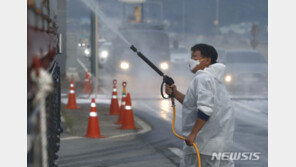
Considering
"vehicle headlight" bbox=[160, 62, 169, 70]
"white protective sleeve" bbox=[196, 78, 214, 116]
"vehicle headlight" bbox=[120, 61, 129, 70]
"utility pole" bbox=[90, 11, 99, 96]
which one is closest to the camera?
"white protective sleeve" bbox=[196, 78, 214, 116]

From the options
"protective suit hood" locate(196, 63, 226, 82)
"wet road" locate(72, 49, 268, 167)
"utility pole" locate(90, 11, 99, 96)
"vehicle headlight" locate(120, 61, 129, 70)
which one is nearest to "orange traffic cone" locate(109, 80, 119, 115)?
"wet road" locate(72, 49, 268, 167)

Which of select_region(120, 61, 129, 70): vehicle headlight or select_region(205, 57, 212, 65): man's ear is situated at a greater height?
select_region(120, 61, 129, 70): vehicle headlight

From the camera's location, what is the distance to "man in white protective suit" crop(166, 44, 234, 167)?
14.8 feet

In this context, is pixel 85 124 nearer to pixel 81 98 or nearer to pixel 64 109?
pixel 64 109

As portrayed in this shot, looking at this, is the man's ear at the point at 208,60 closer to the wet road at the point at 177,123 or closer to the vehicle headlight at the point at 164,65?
the wet road at the point at 177,123

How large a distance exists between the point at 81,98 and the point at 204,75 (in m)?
13.1

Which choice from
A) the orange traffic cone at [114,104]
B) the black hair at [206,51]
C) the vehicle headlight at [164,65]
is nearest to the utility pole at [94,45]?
the vehicle headlight at [164,65]

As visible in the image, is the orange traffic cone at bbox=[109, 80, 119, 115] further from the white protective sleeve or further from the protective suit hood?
the white protective sleeve

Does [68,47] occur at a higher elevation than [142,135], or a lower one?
higher

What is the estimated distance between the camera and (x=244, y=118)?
12.9 metres

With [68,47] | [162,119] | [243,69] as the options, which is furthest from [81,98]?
[68,47]

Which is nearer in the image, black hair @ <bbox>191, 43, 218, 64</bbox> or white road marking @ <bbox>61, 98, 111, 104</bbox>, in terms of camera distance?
black hair @ <bbox>191, 43, 218, 64</bbox>

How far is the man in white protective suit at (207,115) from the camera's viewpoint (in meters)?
4.50

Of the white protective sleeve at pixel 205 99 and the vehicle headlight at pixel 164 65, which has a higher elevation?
the vehicle headlight at pixel 164 65
